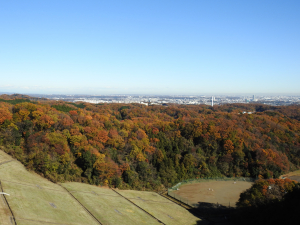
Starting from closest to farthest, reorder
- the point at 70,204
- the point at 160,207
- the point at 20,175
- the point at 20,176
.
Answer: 1. the point at 70,204
2. the point at 20,176
3. the point at 20,175
4. the point at 160,207

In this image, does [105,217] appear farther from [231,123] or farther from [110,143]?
[231,123]

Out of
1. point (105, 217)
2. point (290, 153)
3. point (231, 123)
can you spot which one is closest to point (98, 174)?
point (105, 217)

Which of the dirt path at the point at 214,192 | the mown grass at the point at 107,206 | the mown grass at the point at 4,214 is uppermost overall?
the mown grass at the point at 4,214

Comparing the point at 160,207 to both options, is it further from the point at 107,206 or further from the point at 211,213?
the point at 107,206

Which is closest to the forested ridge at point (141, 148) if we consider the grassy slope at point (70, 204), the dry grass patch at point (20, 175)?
the dry grass patch at point (20, 175)

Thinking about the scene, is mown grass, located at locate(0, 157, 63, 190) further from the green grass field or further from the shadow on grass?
the shadow on grass

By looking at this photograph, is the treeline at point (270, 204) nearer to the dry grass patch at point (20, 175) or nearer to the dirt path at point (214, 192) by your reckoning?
the dirt path at point (214, 192)

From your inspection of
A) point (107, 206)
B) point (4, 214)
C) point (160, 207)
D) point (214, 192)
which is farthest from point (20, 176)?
point (214, 192)

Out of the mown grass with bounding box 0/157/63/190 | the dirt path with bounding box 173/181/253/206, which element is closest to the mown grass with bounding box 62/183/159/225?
the mown grass with bounding box 0/157/63/190
